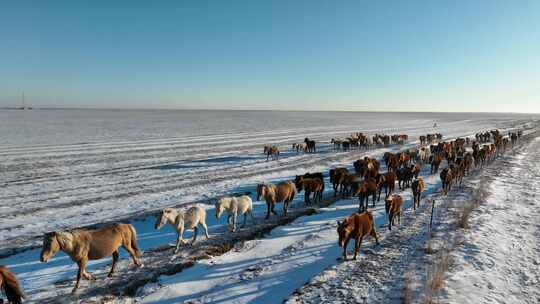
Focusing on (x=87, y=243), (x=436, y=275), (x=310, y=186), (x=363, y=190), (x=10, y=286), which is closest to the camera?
(x=10, y=286)

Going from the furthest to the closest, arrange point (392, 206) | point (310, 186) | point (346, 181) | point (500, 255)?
point (346, 181) → point (310, 186) → point (392, 206) → point (500, 255)

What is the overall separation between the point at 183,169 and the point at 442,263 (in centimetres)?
1562

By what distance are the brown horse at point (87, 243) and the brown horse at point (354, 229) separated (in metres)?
4.69

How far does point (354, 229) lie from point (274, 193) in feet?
13.4

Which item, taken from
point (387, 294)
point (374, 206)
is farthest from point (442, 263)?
point (374, 206)

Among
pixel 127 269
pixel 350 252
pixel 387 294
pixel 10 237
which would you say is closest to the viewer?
pixel 387 294

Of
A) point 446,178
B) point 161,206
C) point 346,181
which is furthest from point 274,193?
point 446,178

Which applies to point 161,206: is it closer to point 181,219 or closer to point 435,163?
point 181,219

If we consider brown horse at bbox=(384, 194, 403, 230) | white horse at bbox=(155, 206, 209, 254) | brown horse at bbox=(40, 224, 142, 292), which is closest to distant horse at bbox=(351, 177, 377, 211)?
brown horse at bbox=(384, 194, 403, 230)

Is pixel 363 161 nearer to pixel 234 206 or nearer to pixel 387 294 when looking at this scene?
pixel 234 206

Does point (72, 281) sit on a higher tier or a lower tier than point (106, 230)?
lower

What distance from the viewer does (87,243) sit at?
6473 mm

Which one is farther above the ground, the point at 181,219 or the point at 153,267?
the point at 181,219

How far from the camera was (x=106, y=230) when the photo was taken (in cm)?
686
